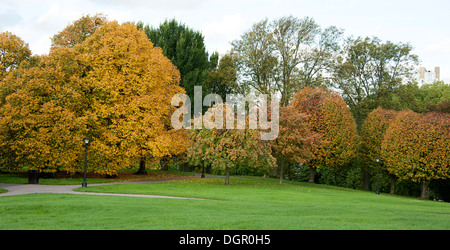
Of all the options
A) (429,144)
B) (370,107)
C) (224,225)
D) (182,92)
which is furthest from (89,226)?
(370,107)

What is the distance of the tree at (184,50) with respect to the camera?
137 feet

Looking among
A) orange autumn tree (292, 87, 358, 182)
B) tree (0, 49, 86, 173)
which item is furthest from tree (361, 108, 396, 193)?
tree (0, 49, 86, 173)

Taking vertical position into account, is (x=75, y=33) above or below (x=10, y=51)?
above

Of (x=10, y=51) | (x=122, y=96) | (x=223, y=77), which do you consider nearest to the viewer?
(x=122, y=96)

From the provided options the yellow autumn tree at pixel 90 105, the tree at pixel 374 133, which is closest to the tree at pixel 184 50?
the yellow autumn tree at pixel 90 105

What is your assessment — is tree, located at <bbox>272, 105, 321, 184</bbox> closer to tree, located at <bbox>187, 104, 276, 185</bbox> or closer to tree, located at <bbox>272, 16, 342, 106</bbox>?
tree, located at <bbox>187, 104, 276, 185</bbox>

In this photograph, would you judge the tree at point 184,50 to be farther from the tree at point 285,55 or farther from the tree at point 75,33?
the tree at point 75,33

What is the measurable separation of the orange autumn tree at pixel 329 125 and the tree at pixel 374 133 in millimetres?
2690

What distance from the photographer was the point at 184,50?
42.8 metres

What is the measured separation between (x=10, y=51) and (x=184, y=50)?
1871 centimetres

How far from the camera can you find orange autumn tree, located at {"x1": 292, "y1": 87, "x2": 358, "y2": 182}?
121 ft

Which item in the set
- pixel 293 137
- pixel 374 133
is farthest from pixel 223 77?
pixel 374 133

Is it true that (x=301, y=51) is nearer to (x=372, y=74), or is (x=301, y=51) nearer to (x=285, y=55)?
(x=285, y=55)

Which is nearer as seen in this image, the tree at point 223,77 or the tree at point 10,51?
the tree at point 10,51
